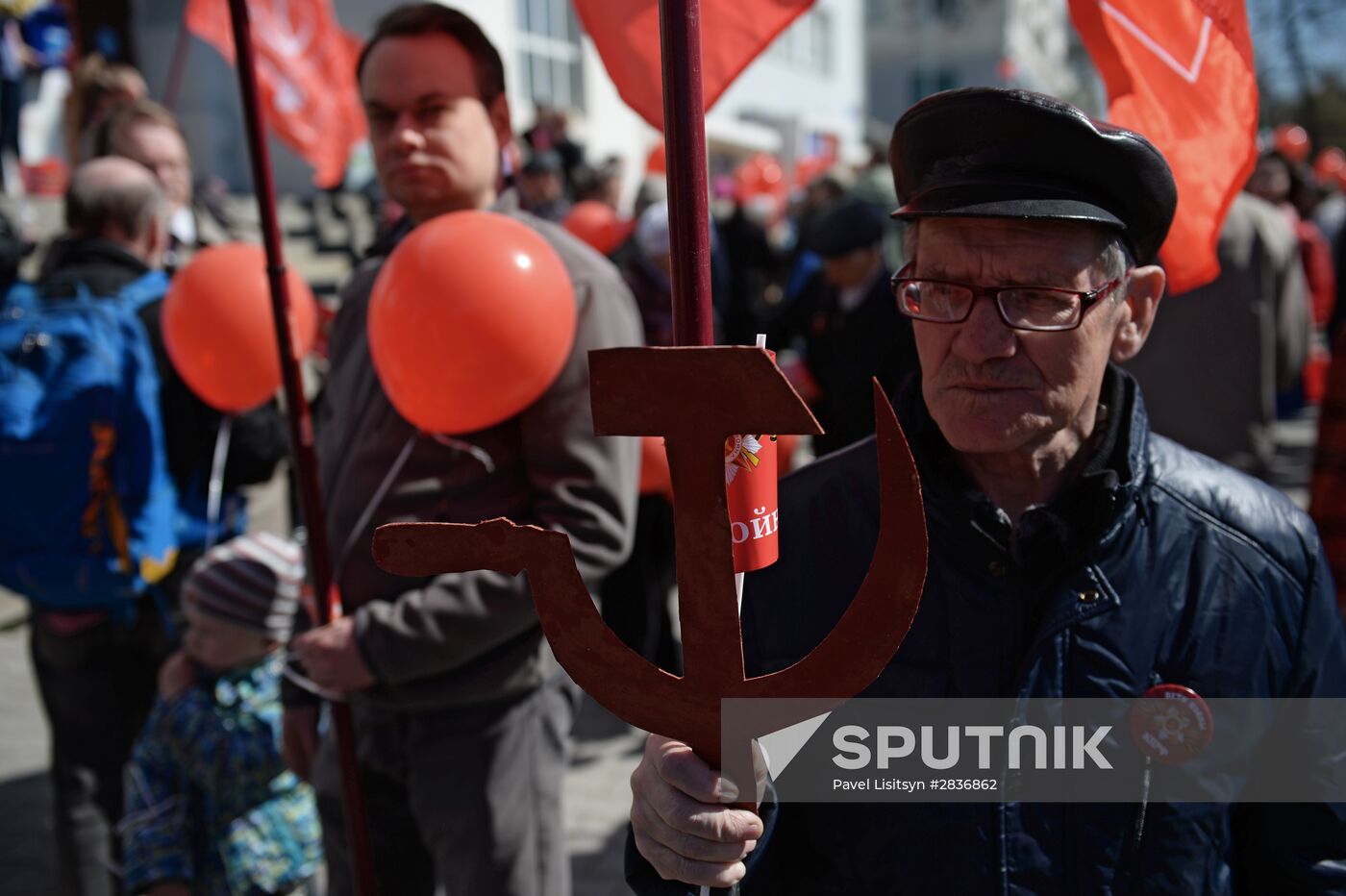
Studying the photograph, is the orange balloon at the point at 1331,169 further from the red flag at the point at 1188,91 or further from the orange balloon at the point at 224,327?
the orange balloon at the point at 224,327

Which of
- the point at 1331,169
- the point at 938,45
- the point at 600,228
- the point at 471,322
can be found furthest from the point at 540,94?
the point at 938,45

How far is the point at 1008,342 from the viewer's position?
127cm

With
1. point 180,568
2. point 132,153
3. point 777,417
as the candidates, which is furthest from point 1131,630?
point 132,153

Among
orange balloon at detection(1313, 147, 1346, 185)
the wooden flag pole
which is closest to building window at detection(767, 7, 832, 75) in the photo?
orange balloon at detection(1313, 147, 1346, 185)

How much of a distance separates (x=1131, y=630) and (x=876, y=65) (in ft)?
159

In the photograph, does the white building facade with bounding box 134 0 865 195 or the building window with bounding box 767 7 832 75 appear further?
the building window with bounding box 767 7 832 75

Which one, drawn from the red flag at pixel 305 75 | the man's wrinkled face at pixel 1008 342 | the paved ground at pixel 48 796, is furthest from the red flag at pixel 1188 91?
the red flag at pixel 305 75

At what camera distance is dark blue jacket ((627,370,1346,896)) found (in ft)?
4.07

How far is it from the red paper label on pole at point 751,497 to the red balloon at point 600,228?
5117 mm

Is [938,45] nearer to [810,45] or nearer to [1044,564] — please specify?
[810,45]

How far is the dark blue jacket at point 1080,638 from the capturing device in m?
1.24

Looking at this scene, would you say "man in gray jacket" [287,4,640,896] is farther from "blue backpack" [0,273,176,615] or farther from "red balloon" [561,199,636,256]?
"red balloon" [561,199,636,256]

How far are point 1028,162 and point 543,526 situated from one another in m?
1.02

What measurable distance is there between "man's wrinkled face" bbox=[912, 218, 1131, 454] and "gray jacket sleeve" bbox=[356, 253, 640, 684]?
717mm
